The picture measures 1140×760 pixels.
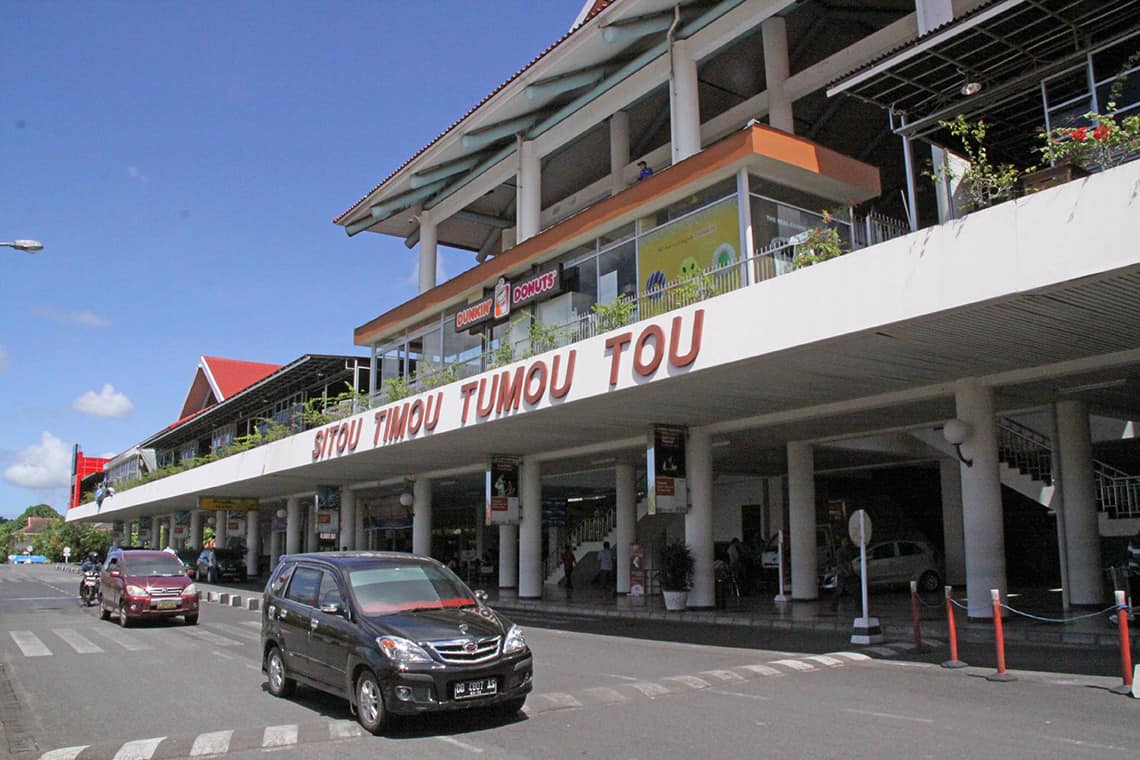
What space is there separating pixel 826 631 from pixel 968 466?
4.03 metres

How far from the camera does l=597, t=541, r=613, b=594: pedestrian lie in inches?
1224

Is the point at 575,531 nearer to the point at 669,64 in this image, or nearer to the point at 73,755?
the point at 669,64

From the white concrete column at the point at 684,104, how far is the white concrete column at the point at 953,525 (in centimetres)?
1326

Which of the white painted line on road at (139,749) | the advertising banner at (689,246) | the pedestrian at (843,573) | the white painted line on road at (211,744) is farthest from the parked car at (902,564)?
the white painted line on road at (139,749)

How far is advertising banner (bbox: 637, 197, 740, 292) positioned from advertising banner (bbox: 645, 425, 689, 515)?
3.41 metres

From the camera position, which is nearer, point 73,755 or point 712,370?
point 73,755

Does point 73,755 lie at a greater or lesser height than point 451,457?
lesser

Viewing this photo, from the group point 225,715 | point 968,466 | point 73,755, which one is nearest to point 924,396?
point 968,466

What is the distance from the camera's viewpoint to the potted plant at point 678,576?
2073 centimetres

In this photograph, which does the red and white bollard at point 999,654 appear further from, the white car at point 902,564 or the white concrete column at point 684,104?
the white car at point 902,564

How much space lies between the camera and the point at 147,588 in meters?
19.9

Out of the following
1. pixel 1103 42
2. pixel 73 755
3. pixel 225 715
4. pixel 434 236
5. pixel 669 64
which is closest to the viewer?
pixel 73 755

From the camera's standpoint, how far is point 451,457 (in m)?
27.6

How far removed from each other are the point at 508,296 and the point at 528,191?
3.39m
